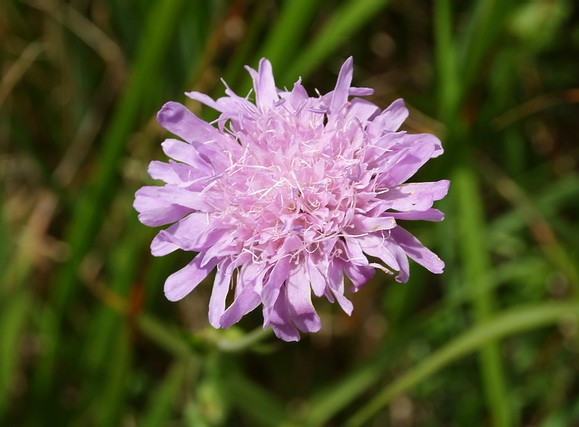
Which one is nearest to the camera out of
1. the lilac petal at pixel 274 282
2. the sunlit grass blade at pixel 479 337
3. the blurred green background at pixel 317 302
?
the lilac petal at pixel 274 282

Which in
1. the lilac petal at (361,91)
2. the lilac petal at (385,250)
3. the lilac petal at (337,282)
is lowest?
the lilac petal at (337,282)

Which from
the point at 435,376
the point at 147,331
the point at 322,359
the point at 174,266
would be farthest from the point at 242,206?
the point at 322,359

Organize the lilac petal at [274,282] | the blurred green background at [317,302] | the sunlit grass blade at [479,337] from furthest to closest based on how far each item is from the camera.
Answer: the blurred green background at [317,302], the sunlit grass blade at [479,337], the lilac petal at [274,282]

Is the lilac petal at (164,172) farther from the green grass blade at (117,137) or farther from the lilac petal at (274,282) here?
the green grass blade at (117,137)

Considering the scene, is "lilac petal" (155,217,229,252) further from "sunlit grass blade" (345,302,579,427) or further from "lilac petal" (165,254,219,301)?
"sunlit grass blade" (345,302,579,427)

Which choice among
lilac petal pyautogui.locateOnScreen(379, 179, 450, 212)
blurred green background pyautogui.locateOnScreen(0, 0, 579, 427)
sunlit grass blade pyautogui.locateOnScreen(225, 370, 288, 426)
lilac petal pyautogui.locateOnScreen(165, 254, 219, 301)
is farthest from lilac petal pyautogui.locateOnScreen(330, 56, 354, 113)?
sunlit grass blade pyautogui.locateOnScreen(225, 370, 288, 426)

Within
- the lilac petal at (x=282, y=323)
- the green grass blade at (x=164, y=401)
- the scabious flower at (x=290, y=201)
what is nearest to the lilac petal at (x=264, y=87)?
the scabious flower at (x=290, y=201)

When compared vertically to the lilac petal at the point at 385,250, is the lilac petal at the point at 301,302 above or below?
below
